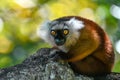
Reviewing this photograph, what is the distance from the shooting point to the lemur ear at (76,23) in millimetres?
7453

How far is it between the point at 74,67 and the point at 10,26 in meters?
3.91

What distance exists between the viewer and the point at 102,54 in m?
7.21

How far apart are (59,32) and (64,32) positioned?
0.42 feet

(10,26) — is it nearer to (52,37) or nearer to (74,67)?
(52,37)

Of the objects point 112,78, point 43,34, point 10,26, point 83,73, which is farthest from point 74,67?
point 10,26

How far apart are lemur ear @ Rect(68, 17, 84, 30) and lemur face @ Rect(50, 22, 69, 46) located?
0.44ft

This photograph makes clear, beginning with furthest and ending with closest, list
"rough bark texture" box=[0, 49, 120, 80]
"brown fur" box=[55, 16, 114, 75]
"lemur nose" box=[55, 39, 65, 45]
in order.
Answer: "lemur nose" box=[55, 39, 65, 45] → "brown fur" box=[55, 16, 114, 75] → "rough bark texture" box=[0, 49, 120, 80]

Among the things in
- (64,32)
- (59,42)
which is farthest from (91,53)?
(64,32)

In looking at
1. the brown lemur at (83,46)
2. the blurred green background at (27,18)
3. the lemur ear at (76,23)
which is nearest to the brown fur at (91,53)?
the brown lemur at (83,46)

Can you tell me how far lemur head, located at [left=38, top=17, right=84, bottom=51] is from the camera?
748cm

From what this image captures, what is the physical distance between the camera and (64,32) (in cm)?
767

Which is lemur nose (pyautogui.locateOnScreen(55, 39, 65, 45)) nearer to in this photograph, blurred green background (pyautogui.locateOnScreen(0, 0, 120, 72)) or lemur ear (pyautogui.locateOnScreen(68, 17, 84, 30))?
lemur ear (pyautogui.locateOnScreen(68, 17, 84, 30))

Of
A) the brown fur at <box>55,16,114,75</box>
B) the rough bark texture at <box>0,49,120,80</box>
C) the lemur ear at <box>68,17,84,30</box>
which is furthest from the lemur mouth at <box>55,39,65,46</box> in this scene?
the rough bark texture at <box>0,49,120,80</box>

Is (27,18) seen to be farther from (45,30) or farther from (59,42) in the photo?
(59,42)
